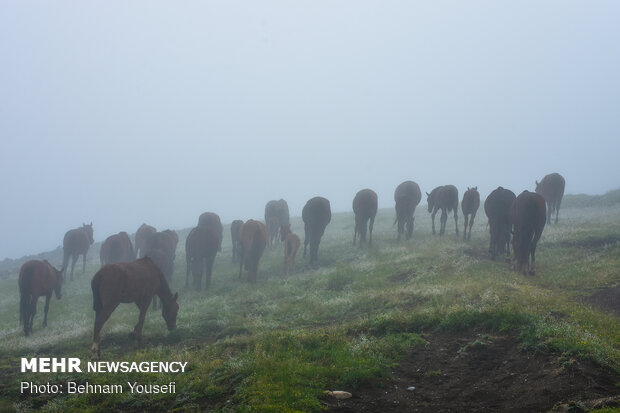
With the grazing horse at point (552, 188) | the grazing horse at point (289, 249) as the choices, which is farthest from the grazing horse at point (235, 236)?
the grazing horse at point (552, 188)

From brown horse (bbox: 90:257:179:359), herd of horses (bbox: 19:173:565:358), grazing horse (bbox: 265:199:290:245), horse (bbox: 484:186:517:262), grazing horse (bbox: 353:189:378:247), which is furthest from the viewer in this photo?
grazing horse (bbox: 265:199:290:245)

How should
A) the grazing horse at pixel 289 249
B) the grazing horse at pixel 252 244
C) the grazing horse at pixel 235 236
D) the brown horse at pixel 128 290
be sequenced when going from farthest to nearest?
the grazing horse at pixel 235 236 < the grazing horse at pixel 289 249 < the grazing horse at pixel 252 244 < the brown horse at pixel 128 290

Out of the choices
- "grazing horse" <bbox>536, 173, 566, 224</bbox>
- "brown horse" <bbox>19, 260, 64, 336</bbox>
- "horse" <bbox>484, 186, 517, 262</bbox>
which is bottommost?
"brown horse" <bbox>19, 260, 64, 336</bbox>

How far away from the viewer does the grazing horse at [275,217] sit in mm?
34750

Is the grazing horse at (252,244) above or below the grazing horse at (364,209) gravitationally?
below

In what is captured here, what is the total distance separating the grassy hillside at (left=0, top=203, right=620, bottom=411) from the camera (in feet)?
27.0

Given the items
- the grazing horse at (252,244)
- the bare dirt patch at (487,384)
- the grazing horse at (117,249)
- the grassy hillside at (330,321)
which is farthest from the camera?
the grazing horse at (117,249)

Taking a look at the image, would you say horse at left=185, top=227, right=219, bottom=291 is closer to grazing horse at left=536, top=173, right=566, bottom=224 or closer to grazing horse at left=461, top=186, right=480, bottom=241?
grazing horse at left=461, top=186, right=480, bottom=241

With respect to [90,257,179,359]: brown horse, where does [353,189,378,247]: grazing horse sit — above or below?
above

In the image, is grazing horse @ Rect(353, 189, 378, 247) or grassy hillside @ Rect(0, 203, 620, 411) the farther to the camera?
grazing horse @ Rect(353, 189, 378, 247)

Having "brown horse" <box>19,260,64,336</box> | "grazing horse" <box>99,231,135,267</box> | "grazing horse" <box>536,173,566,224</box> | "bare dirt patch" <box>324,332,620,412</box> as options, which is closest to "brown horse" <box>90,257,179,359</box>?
"brown horse" <box>19,260,64,336</box>

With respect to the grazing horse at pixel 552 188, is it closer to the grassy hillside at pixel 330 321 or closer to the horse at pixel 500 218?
the grassy hillside at pixel 330 321

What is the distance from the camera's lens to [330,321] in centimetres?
1457

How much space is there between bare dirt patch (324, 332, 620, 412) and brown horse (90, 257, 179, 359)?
31.6 feet
